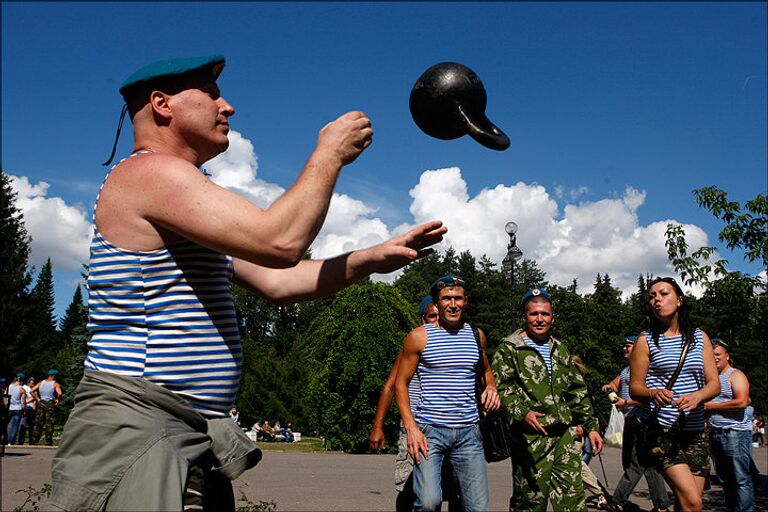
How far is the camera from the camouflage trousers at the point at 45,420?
61.9 ft

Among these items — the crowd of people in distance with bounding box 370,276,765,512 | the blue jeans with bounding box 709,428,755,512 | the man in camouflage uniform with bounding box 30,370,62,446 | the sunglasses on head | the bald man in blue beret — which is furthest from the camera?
the man in camouflage uniform with bounding box 30,370,62,446

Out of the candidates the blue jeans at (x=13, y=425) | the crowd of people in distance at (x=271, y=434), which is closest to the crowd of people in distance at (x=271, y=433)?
the crowd of people in distance at (x=271, y=434)

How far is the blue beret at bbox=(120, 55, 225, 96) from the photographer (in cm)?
242

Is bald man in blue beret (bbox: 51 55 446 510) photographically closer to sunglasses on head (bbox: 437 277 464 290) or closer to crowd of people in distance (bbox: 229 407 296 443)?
sunglasses on head (bbox: 437 277 464 290)

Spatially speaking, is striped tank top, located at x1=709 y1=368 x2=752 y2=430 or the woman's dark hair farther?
striped tank top, located at x1=709 y1=368 x2=752 y2=430

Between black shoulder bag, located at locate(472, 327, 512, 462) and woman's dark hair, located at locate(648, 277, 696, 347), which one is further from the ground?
woman's dark hair, located at locate(648, 277, 696, 347)

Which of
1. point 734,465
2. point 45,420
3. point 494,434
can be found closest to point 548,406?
point 494,434

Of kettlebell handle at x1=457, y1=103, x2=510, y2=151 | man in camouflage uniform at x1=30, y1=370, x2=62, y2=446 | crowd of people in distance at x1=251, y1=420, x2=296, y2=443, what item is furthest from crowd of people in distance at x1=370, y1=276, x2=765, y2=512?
crowd of people in distance at x1=251, y1=420, x2=296, y2=443

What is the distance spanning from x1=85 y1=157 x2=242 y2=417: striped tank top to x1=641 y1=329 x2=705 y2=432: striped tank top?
4511mm

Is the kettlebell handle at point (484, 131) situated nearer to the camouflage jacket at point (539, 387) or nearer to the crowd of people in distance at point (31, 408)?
the camouflage jacket at point (539, 387)

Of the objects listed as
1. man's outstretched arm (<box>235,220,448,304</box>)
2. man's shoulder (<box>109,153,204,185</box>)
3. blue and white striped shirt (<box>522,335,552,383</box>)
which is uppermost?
man's shoulder (<box>109,153,204,185</box>)

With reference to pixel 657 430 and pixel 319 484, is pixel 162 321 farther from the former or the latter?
pixel 319 484

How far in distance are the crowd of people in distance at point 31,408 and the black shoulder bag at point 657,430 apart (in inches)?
600

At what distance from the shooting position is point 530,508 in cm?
557
